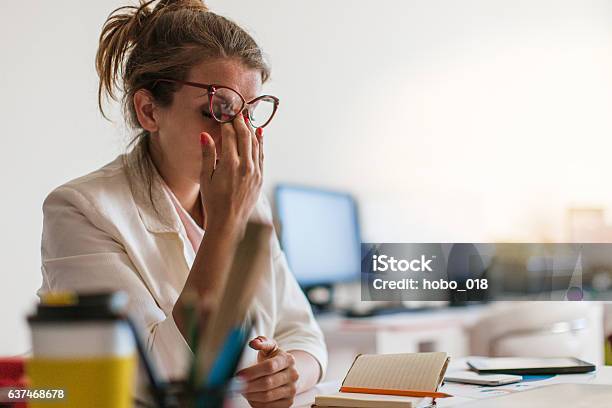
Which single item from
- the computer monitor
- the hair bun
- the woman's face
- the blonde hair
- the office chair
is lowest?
the office chair

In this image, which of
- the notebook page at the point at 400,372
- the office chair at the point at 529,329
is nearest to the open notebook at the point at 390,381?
the notebook page at the point at 400,372

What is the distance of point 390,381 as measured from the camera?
0.98m

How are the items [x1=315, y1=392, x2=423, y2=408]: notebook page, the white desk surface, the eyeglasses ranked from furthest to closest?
the eyeglasses < the white desk surface < [x1=315, y1=392, x2=423, y2=408]: notebook page

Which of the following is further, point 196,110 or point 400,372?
point 196,110

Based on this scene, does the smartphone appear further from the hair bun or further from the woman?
the hair bun

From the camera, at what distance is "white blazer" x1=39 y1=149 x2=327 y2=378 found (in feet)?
3.63

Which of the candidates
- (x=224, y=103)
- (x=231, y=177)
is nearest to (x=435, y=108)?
(x=224, y=103)

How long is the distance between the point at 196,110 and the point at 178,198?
16 cm

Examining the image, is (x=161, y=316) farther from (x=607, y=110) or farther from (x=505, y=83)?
(x=607, y=110)

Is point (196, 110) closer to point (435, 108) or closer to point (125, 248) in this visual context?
point (125, 248)

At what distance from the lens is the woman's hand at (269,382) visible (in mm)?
993

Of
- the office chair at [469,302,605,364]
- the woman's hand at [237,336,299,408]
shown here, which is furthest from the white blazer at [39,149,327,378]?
the office chair at [469,302,605,364]

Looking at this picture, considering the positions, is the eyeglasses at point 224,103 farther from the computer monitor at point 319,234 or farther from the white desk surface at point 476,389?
the computer monitor at point 319,234

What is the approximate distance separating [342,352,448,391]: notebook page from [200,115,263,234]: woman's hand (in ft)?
0.85
